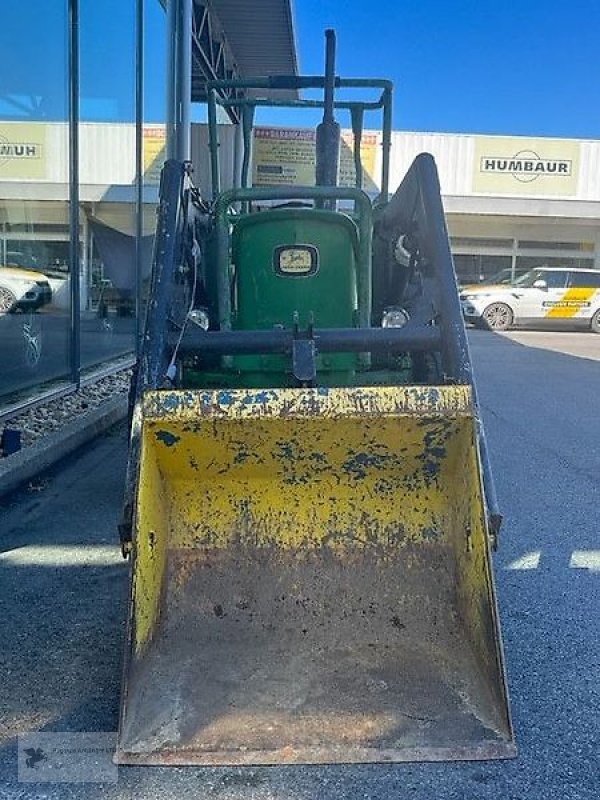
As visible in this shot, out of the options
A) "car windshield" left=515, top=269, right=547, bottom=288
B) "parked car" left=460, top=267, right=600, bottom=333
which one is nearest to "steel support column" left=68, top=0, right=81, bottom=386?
"parked car" left=460, top=267, right=600, bottom=333

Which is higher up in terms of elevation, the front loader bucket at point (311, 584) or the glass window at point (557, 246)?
the glass window at point (557, 246)

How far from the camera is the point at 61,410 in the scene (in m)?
7.25

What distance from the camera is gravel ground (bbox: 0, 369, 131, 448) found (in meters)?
6.29

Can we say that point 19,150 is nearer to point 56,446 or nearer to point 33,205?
point 33,205

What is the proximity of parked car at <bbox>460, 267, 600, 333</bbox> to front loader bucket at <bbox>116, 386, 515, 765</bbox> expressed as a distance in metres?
19.2

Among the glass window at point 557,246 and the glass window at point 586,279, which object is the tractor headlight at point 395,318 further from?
the glass window at point 557,246

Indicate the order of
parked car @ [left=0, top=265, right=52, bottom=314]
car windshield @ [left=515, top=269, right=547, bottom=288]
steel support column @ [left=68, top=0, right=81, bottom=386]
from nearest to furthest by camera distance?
parked car @ [left=0, top=265, right=52, bottom=314]
steel support column @ [left=68, top=0, right=81, bottom=386]
car windshield @ [left=515, top=269, right=547, bottom=288]

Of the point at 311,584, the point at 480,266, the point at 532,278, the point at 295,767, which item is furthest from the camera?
the point at 480,266

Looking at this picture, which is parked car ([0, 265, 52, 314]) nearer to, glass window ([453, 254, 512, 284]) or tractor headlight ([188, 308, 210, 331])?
tractor headlight ([188, 308, 210, 331])

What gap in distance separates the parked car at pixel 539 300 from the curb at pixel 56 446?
617 inches

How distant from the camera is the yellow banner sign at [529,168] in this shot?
24328mm

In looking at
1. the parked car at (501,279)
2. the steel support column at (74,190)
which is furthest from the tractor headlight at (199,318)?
the parked car at (501,279)

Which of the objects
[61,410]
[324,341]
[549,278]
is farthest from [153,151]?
[549,278]

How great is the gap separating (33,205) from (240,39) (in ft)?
31.0
